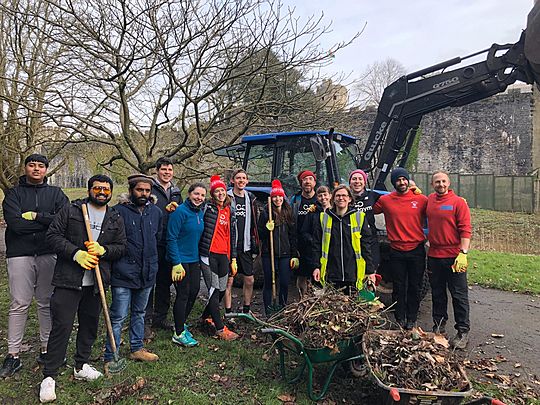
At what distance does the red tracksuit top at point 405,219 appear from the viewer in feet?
15.5

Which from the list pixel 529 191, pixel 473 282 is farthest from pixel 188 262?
pixel 529 191

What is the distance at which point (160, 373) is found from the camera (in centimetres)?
386

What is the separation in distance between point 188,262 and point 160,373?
1.09 meters

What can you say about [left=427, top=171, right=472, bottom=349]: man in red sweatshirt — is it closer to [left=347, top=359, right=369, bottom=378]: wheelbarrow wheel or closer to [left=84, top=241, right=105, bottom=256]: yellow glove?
[left=347, top=359, right=369, bottom=378]: wheelbarrow wheel

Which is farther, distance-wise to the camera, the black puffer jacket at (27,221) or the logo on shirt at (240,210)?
the logo on shirt at (240,210)

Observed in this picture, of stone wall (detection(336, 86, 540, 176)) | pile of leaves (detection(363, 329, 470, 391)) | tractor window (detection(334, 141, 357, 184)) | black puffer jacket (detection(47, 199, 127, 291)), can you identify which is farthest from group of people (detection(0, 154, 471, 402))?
stone wall (detection(336, 86, 540, 176))

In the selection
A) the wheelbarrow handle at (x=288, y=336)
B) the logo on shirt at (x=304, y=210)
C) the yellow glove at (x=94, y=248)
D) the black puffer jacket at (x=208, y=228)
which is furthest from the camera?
the logo on shirt at (x=304, y=210)

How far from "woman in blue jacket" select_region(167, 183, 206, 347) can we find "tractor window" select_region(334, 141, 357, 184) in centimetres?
259

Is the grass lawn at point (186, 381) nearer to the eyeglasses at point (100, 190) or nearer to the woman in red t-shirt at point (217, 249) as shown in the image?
the woman in red t-shirt at point (217, 249)

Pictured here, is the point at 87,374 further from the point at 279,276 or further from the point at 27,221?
the point at 279,276

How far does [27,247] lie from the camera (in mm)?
3734

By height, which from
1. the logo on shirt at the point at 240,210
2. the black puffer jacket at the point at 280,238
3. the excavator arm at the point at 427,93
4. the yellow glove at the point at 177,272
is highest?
the excavator arm at the point at 427,93

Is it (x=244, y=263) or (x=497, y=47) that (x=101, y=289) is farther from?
(x=497, y=47)

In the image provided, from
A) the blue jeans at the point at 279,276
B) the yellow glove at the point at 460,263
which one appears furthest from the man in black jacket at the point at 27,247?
the yellow glove at the point at 460,263
